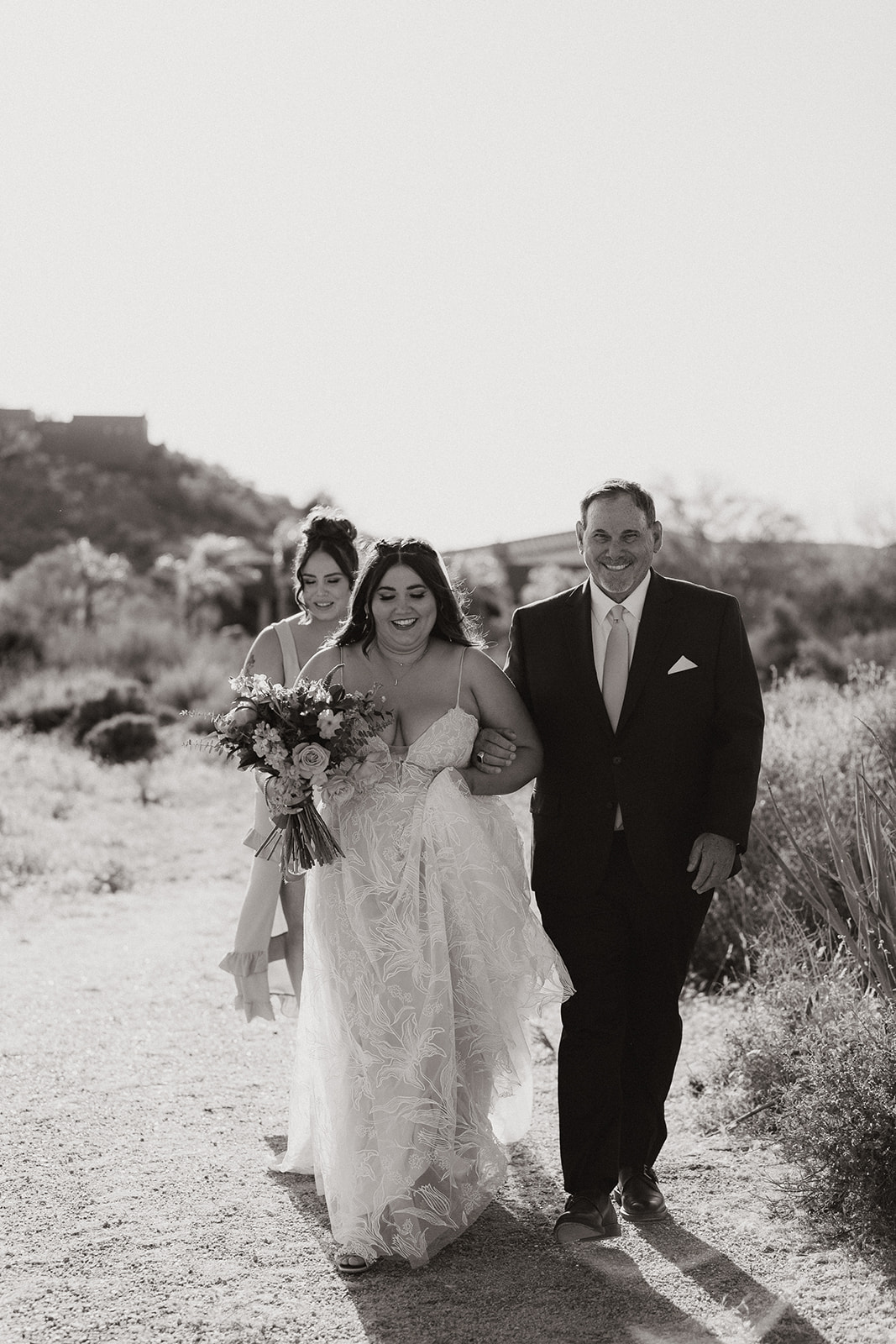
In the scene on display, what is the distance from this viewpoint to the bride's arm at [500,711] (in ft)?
15.3

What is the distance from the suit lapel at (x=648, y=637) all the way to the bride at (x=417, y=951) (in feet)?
1.27

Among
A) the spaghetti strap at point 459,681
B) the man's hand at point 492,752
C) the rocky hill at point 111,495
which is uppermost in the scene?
the rocky hill at point 111,495

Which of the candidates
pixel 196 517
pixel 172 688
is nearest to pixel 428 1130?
pixel 172 688

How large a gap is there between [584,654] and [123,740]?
53.5 feet

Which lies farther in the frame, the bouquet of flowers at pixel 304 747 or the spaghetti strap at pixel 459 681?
the spaghetti strap at pixel 459 681

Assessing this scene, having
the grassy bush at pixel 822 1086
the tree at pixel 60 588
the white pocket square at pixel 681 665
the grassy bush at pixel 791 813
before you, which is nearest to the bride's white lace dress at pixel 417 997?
the white pocket square at pixel 681 665

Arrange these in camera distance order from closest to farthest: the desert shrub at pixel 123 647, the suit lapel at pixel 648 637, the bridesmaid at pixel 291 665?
the suit lapel at pixel 648 637, the bridesmaid at pixel 291 665, the desert shrub at pixel 123 647

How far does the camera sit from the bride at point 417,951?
4238 mm

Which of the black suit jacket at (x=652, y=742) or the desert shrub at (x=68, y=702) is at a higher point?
the black suit jacket at (x=652, y=742)

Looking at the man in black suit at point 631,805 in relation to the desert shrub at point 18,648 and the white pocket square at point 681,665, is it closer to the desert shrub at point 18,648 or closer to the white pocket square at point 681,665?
the white pocket square at point 681,665

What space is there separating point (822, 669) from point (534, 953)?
110 feet

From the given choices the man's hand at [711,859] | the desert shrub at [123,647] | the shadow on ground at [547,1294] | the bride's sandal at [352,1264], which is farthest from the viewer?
the desert shrub at [123,647]

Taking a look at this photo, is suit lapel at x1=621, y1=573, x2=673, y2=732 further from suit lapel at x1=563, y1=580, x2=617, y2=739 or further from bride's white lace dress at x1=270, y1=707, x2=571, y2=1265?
bride's white lace dress at x1=270, y1=707, x2=571, y2=1265

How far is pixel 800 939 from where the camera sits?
6.00 meters
